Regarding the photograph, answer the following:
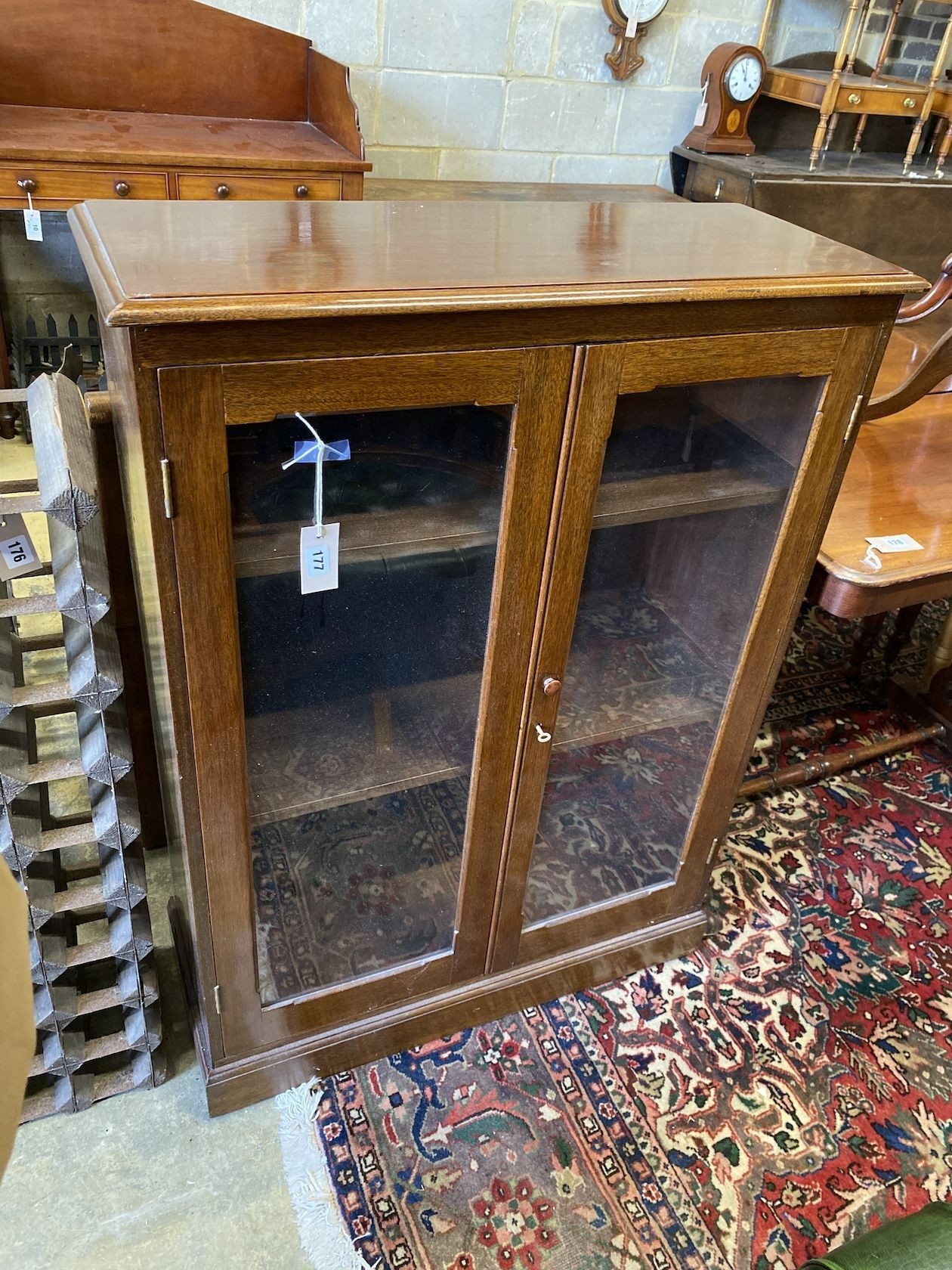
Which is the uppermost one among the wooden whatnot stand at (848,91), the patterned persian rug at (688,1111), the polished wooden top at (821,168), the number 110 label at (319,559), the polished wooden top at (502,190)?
the wooden whatnot stand at (848,91)

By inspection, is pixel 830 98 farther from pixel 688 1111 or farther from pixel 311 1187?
pixel 311 1187

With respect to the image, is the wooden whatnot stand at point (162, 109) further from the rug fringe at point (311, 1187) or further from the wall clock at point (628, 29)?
the rug fringe at point (311, 1187)

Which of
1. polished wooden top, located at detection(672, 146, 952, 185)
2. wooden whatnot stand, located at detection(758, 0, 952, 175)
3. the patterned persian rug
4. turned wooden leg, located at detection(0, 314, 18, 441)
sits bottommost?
the patterned persian rug

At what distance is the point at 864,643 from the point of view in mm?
2570

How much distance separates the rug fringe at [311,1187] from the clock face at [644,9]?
9.87 ft

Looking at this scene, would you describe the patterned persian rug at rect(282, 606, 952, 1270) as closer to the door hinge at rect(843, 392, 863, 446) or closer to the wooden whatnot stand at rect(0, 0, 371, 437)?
the door hinge at rect(843, 392, 863, 446)

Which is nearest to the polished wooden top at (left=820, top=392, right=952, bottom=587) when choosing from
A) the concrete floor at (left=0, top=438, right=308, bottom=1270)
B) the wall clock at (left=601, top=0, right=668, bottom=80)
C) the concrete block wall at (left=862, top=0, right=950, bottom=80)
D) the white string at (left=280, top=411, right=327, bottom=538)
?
the white string at (left=280, top=411, right=327, bottom=538)

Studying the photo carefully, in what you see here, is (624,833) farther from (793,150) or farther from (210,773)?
(793,150)

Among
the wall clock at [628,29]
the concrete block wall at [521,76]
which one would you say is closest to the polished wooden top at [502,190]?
the concrete block wall at [521,76]

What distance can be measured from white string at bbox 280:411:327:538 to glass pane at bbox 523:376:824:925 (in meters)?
0.35

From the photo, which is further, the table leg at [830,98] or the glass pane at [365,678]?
the table leg at [830,98]

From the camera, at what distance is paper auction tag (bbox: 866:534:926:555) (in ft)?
5.27

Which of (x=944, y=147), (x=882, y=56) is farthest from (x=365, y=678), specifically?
(x=882, y=56)

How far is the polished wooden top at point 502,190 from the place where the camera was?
8.94 feet
